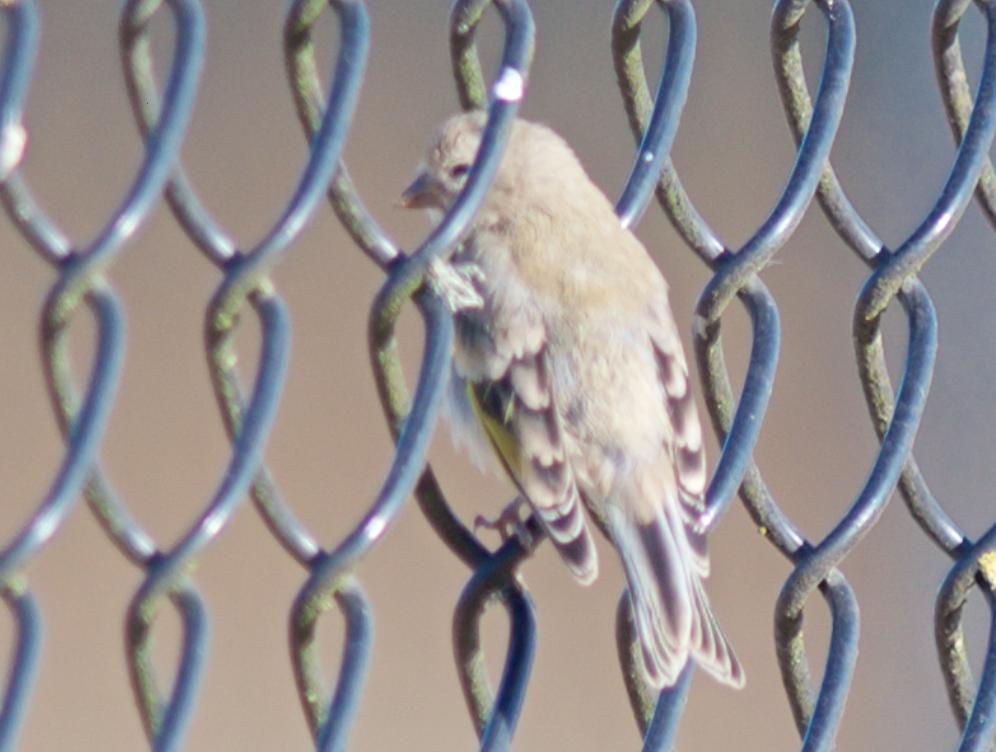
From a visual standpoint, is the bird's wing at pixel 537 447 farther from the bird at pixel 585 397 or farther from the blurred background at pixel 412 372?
the blurred background at pixel 412 372

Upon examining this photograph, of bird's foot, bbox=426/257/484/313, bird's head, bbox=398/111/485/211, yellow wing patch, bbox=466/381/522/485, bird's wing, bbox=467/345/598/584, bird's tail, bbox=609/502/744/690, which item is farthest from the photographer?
bird's head, bbox=398/111/485/211

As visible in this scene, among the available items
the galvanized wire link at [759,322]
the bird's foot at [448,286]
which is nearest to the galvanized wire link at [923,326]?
the galvanized wire link at [759,322]

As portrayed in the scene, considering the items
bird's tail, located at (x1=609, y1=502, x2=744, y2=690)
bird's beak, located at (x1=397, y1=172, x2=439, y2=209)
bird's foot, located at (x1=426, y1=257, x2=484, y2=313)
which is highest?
bird's beak, located at (x1=397, y1=172, x2=439, y2=209)

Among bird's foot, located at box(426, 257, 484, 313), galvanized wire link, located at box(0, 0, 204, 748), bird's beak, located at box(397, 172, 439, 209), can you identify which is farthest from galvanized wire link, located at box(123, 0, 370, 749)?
bird's beak, located at box(397, 172, 439, 209)

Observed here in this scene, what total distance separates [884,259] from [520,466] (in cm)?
63

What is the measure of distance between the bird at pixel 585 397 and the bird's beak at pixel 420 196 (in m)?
0.05

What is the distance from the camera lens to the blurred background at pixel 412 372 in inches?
156

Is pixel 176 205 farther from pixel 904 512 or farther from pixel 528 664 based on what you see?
pixel 904 512

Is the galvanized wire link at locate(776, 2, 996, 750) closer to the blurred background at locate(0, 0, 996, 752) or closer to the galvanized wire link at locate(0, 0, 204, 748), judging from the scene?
the galvanized wire link at locate(0, 0, 204, 748)

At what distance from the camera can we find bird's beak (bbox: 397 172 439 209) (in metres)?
2.54

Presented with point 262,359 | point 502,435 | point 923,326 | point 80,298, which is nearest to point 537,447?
point 502,435

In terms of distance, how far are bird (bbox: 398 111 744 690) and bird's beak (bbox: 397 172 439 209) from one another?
0.15 feet

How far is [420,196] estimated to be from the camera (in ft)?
8.36

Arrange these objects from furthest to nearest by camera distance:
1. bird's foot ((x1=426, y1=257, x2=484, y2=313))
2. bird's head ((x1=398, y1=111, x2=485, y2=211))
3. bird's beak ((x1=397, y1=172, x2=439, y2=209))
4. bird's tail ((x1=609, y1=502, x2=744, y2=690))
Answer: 1. bird's beak ((x1=397, y1=172, x2=439, y2=209))
2. bird's head ((x1=398, y1=111, x2=485, y2=211))
3. bird's tail ((x1=609, y1=502, x2=744, y2=690))
4. bird's foot ((x1=426, y1=257, x2=484, y2=313))
